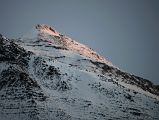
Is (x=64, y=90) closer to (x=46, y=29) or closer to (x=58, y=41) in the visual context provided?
(x=58, y=41)

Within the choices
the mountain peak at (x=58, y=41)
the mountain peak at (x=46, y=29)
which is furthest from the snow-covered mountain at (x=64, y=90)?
the mountain peak at (x=46, y=29)

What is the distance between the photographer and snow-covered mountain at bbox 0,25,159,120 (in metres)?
63.7

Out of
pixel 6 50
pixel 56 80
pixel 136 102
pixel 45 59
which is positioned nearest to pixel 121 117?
pixel 136 102

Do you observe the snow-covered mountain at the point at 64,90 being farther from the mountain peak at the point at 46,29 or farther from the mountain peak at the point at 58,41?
the mountain peak at the point at 46,29

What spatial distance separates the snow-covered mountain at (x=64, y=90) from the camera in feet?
209

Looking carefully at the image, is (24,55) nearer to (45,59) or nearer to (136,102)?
(45,59)

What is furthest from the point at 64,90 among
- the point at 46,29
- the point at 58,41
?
the point at 46,29

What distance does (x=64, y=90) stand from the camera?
72062 mm

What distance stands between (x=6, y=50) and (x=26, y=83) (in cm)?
1580

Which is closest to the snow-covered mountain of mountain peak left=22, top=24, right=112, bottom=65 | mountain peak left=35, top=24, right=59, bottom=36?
mountain peak left=22, top=24, right=112, bottom=65

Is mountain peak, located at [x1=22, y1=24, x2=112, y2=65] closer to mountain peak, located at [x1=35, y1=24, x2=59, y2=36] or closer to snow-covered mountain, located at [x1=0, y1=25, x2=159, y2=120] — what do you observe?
mountain peak, located at [x1=35, y1=24, x2=59, y2=36]

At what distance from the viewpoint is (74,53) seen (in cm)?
9669

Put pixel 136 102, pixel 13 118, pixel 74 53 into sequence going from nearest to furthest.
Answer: pixel 13 118 < pixel 136 102 < pixel 74 53

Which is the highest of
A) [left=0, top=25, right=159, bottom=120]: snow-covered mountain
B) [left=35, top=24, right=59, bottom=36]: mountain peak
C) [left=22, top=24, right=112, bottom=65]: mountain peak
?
[left=35, top=24, right=59, bottom=36]: mountain peak
